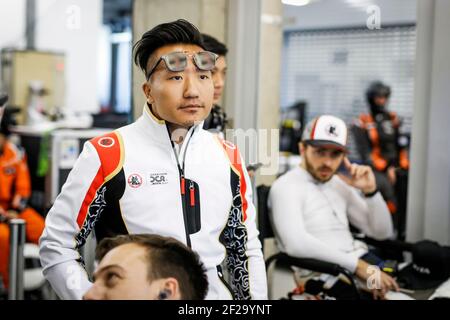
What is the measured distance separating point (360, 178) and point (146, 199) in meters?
1.06

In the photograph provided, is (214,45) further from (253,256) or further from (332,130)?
(332,130)

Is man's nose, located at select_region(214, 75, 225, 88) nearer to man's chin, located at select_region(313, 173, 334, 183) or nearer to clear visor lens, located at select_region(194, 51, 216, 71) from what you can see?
clear visor lens, located at select_region(194, 51, 216, 71)

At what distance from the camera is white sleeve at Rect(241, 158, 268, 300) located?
1.35m

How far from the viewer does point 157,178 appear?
1.23m

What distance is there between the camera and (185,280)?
4.04 ft

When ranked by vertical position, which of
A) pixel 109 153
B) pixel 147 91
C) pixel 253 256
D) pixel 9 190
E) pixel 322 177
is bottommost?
pixel 9 190

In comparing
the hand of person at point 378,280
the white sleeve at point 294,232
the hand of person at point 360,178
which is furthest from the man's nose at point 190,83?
the hand of person at point 378,280

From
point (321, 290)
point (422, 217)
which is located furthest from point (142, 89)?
point (422, 217)

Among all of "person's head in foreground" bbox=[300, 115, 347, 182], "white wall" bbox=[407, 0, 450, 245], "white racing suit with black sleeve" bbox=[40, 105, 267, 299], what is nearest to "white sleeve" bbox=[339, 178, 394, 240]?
"person's head in foreground" bbox=[300, 115, 347, 182]

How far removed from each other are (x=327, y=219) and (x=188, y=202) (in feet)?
2.77

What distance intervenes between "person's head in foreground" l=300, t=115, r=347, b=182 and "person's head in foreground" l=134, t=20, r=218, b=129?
2.44 ft

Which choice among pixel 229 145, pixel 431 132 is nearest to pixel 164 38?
pixel 229 145

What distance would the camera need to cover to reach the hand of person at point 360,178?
2.04 meters

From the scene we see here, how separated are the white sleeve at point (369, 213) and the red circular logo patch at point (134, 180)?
38.7 inches
